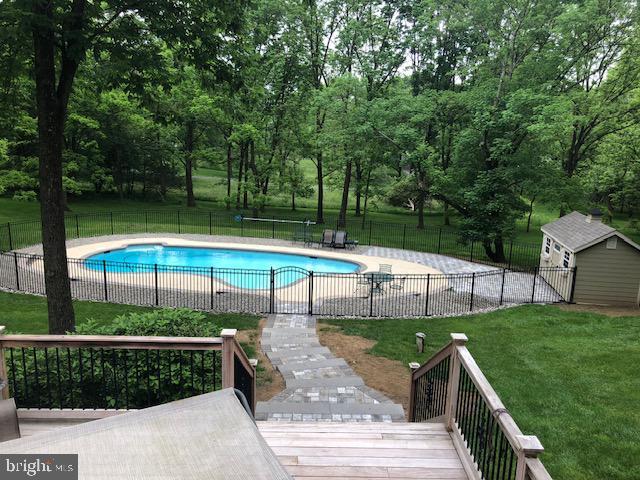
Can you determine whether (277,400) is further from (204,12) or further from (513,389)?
(204,12)

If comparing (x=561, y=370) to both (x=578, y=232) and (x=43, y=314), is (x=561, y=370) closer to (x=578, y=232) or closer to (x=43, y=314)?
A: (x=578, y=232)

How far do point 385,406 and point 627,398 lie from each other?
430 cm

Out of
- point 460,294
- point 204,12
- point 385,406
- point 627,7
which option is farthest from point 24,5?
point 627,7

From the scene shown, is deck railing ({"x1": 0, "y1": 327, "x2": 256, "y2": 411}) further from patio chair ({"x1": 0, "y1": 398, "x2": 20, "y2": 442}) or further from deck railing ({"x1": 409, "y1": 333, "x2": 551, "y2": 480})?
deck railing ({"x1": 409, "y1": 333, "x2": 551, "y2": 480})

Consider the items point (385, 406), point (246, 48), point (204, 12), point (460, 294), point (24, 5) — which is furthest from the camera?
point (460, 294)

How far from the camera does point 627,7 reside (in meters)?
23.9

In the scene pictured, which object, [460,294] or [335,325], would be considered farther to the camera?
[460,294]

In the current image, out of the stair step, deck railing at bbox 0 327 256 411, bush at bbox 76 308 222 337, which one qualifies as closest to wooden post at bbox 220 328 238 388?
deck railing at bbox 0 327 256 411

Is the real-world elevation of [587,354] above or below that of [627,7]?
below

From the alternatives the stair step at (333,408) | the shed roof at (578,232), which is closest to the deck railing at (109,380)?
the stair step at (333,408)

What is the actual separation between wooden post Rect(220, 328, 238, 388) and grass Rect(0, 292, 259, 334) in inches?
293

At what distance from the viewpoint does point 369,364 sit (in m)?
9.96

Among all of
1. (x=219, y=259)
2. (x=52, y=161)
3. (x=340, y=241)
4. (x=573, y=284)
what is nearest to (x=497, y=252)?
(x=573, y=284)

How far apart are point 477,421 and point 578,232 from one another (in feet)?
52.1
